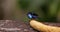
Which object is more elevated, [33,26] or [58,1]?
[58,1]

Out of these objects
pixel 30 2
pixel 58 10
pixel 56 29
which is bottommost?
pixel 56 29

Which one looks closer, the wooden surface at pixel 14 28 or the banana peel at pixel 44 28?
the banana peel at pixel 44 28

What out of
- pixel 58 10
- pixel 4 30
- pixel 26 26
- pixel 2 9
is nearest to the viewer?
pixel 4 30

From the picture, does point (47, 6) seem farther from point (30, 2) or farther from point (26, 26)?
point (26, 26)

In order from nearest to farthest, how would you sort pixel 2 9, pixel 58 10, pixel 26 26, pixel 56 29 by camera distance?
pixel 56 29
pixel 26 26
pixel 58 10
pixel 2 9


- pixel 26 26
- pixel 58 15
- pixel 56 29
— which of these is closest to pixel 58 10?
pixel 58 15

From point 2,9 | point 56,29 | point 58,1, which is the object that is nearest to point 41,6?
point 58,1

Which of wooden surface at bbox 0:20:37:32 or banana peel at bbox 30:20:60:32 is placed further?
wooden surface at bbox 0:20:37:32

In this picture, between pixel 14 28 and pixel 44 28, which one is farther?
pixel 14 28

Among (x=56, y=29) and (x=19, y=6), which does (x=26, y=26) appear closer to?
(x=56, y=29)

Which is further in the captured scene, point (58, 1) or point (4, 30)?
point (58, 1)
